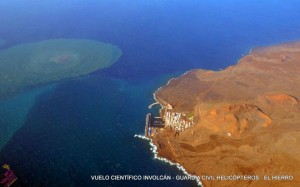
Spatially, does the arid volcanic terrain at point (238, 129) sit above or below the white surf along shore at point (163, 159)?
above

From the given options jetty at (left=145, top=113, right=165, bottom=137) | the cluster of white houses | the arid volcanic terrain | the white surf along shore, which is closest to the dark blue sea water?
the white surf along shore

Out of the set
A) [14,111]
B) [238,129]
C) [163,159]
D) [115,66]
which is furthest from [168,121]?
[14,111]

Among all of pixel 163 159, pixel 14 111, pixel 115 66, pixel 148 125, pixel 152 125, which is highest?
pixel 115 66

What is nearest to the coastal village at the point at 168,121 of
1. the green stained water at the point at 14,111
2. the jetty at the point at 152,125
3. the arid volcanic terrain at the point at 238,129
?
the jetty at the point at 152,125

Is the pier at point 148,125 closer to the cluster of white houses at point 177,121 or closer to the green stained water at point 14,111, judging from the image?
the cluster of white houses at point 177,121

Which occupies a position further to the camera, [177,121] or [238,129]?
[177,121]

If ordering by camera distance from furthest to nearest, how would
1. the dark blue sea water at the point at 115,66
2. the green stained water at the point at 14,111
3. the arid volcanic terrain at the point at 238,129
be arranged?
the green stained water at the point at 14,111, the dark blue sea water at the point at 115,66, the arid volcanic terrain at the point at 238,129

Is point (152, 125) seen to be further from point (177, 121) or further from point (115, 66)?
point (115, 66)
